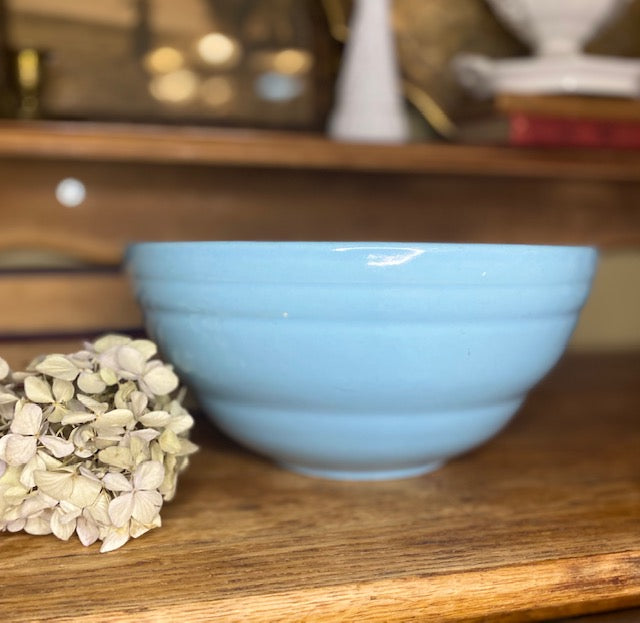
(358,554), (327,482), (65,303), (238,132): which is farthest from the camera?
(65,303)

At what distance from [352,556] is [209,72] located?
27.2 inches

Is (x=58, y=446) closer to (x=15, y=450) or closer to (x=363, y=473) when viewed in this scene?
(x=15, y=450)

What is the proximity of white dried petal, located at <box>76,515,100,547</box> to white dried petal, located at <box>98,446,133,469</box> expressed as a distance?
0.13ft

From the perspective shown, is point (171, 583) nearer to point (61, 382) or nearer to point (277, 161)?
point (61, 382)

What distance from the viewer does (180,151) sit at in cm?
85

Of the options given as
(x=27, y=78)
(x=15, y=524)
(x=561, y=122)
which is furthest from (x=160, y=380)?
(x=561, y=122)

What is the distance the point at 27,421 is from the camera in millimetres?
502

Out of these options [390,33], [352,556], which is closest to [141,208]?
[390,33]

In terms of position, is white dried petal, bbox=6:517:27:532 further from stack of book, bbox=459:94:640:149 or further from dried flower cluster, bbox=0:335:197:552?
stack of book, bbox=459:94:640:149

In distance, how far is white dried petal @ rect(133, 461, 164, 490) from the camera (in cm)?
50

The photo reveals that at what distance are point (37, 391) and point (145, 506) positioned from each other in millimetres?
105

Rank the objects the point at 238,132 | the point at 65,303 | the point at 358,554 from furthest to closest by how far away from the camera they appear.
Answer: the point at 65,303
the point at 238,132
the point at 358,554

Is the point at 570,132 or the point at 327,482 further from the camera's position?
the point at 570,132

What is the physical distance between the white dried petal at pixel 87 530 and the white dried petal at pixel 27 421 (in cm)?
6
